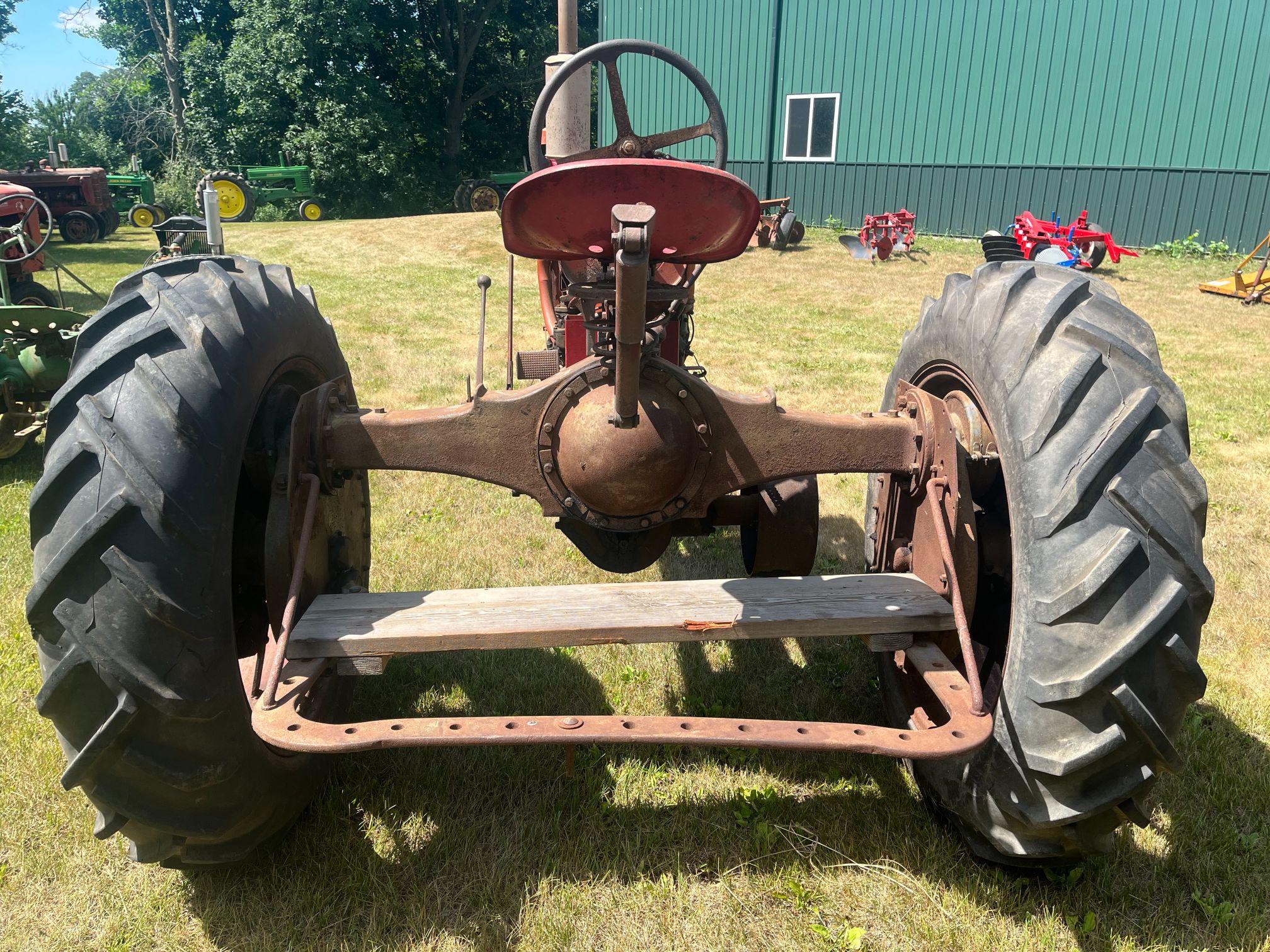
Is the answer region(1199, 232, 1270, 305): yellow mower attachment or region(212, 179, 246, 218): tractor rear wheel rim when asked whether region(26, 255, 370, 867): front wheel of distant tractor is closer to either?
region(1199, 232, 1270, 305): yellow mower attachment

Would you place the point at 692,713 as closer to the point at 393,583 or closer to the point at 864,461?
the point at 864,461

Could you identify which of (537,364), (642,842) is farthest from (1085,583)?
(537,364)

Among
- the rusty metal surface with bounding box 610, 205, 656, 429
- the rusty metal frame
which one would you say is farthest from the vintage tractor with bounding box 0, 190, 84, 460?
the rusty metal surface with bounding box 610, 205, 656, 429

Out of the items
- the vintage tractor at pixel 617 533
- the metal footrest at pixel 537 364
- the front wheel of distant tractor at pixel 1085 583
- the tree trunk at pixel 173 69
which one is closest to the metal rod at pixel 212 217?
the metal footrest at pixel 537 364

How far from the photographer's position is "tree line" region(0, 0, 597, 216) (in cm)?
2525

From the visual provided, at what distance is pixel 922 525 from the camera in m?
2.54

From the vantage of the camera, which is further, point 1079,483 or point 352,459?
point 352,459

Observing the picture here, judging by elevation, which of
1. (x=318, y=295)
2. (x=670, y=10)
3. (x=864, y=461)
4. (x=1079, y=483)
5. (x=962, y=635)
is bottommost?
(x=318, y=295)

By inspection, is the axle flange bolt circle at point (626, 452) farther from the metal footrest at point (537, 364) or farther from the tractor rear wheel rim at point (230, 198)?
the tractor rear wheel rim at point (230, 198)

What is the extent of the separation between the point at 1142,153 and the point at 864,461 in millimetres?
16012

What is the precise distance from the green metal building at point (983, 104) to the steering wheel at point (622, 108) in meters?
12.8

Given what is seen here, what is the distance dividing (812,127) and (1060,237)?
5.89 m

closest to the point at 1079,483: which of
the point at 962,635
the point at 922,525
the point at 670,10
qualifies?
the point at 962,635

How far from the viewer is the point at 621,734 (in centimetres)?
184
